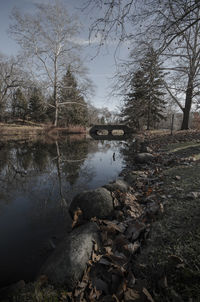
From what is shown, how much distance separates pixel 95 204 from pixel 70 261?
45.0 inches

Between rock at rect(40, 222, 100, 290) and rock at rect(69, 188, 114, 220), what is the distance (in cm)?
61

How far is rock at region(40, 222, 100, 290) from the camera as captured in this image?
1661mm

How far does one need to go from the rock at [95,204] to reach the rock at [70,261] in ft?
2.02

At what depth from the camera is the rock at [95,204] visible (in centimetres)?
278

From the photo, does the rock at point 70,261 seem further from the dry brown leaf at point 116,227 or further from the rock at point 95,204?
the rock at point 95,204

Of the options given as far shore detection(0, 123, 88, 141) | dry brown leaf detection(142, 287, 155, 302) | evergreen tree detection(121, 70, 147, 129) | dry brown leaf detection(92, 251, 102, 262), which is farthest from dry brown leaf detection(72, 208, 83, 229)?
far shore detection(0, 123, 88, 141)

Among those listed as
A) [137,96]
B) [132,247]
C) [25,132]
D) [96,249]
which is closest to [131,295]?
[132,247]

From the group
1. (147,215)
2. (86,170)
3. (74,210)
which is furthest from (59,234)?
(86,170)

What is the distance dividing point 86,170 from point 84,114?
29.2 meters

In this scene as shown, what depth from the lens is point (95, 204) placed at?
9.32 ft

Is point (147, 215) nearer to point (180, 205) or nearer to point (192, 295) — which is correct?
point (180, 205)

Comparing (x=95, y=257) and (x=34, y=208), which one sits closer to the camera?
(x=95, y=257)

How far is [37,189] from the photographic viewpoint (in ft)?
15.1

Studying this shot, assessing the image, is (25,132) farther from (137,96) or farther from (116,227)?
(116,227)
